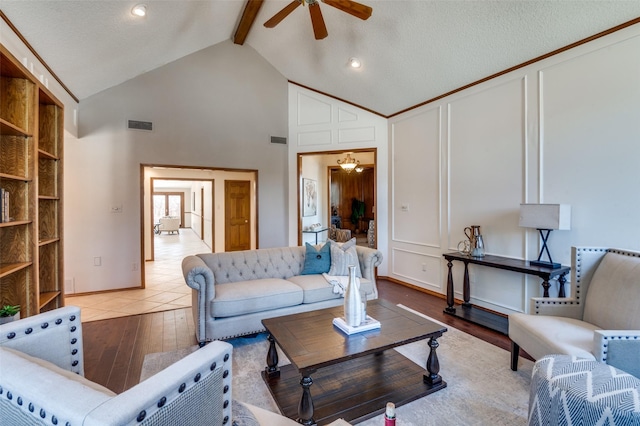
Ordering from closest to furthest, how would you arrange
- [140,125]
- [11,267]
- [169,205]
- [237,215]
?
[11,267] < [140,125] < [237,215] < [169,205]

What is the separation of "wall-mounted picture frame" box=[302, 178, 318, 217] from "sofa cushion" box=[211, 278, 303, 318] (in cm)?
442

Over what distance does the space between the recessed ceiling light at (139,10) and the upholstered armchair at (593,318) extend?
15.4 ft

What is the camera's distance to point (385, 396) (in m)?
Answer: 2.15

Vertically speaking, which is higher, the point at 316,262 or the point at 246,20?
the point at 246,20

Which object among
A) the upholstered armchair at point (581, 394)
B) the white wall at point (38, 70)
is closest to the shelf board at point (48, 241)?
the white wall at point (38, 70)

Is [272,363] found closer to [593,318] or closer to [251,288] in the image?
[251,288]

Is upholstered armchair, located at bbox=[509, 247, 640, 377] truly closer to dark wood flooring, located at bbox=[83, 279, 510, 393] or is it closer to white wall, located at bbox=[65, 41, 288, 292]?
dark wood flooring, located at bbox=[83, 279, 510, 393]

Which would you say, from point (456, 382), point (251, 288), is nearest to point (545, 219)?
point (456, 382)

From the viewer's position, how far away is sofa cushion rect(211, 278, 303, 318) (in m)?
2.88

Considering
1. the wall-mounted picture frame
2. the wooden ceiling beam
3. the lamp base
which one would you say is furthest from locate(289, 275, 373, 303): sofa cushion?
the wall-mounted picture frame

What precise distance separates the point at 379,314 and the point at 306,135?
4.15 metres

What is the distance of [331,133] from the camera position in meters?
5.73

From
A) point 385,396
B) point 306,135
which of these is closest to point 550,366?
point 385,396

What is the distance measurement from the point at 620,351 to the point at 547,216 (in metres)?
1.59
